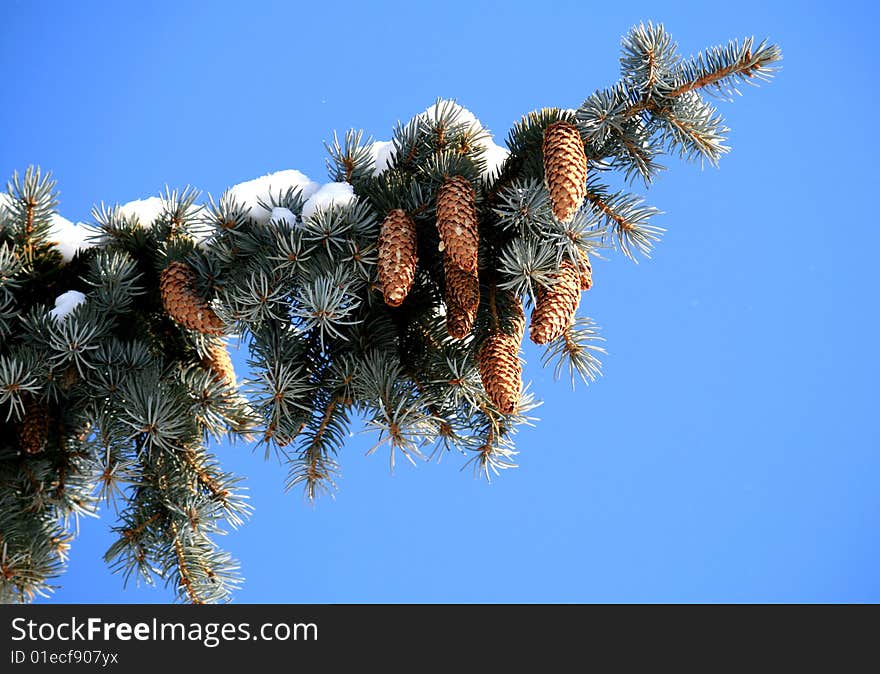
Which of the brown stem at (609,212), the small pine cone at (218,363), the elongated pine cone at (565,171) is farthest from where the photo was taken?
the small pine cone at (218,363)

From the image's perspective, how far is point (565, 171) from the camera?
772 millimetres

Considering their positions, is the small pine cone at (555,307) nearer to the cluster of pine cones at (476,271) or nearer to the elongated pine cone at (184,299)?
the cluster of pine cones at (476,271)

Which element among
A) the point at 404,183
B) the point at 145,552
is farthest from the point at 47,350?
the point at 404,183

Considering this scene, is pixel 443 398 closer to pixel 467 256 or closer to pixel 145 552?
pixel 467 256

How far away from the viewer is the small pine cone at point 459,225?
79cm

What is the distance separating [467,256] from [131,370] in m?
0.37

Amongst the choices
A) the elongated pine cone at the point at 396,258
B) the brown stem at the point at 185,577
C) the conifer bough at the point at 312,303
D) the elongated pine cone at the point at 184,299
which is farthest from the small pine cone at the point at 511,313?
the brown stem at the point at 185,577

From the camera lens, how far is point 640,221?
88 centimetres

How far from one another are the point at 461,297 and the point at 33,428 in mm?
460

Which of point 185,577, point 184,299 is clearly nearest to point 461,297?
point 184,299

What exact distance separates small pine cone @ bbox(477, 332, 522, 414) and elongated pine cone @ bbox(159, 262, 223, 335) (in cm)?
27

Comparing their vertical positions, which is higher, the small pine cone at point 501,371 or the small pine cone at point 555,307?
the small pine cone at point 555,307

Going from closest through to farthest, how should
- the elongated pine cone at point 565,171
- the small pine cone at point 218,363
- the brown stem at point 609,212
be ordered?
the elongated pine cone at point 565,171 → the brown stem at point 609,212 → the small pine cone at point 218,363

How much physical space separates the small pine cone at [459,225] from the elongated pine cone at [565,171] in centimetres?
7
